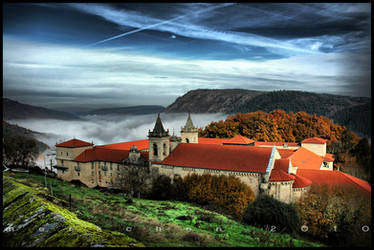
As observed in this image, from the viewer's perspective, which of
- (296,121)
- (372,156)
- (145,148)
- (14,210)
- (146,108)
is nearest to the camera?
(14,210)

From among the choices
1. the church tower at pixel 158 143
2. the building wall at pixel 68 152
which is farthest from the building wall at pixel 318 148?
the building wall at pixel 68 152

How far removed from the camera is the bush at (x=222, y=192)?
24.8m

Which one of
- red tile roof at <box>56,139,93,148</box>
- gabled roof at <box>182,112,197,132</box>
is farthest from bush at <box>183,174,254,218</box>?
red tile roof at <box>56,139,93,148</box>

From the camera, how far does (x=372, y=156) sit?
334 inches

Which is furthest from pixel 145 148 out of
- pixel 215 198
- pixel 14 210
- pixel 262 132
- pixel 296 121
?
pixel 296 121

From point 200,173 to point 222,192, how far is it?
4.19 m

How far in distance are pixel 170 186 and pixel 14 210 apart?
2270 cm

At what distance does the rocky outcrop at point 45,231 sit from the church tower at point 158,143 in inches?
971

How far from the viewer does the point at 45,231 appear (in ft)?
19.3

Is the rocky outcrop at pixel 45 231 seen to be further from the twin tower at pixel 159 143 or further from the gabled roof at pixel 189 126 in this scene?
the gabled roof at pixel 189 126

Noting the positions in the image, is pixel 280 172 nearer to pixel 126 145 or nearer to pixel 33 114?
pixel 126 145

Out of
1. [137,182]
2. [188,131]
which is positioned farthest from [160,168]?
[188,131]

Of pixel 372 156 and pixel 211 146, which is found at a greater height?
pixel 372 156

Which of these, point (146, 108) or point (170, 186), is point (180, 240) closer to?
point (170, 186)
